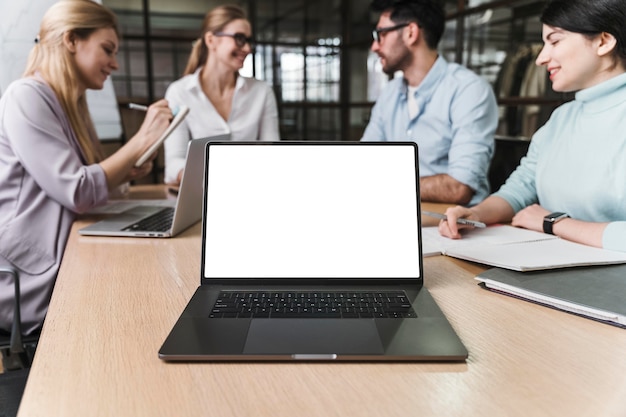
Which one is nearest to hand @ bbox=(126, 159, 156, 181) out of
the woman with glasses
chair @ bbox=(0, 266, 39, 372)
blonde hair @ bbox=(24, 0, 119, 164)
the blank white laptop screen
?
blonde hair @ bbox=(24, 0, 119, 164)

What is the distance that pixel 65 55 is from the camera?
1523mm

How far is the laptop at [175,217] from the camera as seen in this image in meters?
1.23

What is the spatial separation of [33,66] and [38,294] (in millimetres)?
706

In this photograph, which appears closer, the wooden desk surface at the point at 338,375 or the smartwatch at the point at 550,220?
the wooden desk surface at the point at 338,375

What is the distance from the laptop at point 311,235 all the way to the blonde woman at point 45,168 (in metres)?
0.68

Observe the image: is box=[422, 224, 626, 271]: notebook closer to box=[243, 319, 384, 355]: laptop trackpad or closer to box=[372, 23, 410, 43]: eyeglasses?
box=[243, 319, 384, 355]: laptop trackpad

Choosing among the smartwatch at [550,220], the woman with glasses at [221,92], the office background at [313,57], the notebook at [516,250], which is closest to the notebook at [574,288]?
the notebook at [516,250]

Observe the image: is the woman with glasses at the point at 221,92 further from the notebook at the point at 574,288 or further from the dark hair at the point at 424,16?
the notebook at the point at 574,288

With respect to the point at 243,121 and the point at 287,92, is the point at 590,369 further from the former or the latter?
the point at 287,92

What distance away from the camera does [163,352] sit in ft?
2.02

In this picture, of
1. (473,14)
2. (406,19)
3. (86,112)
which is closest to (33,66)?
(86,112)

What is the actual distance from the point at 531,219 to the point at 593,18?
497 mm

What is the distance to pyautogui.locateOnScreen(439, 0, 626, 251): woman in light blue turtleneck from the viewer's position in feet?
3.91

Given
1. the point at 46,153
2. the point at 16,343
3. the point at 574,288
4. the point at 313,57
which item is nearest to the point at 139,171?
the point at 46,153
